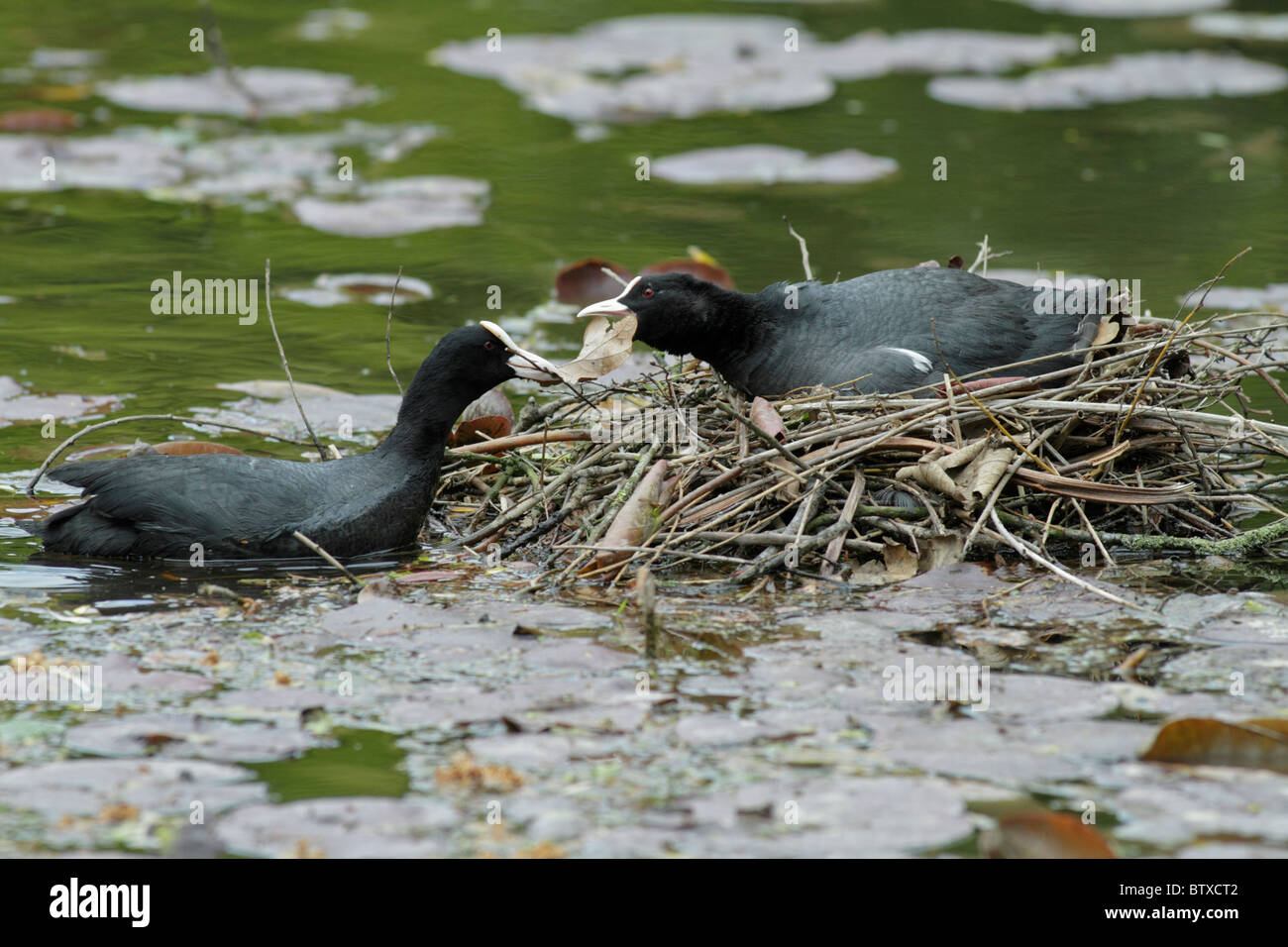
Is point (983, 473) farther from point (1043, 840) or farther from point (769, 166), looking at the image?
point (769, 166)

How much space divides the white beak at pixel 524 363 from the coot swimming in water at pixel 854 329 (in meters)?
0.27

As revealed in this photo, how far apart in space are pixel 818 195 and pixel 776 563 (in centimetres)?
645

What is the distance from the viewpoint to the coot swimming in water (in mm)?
6031

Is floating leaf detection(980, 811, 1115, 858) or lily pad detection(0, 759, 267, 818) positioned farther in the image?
lily pad detection(0, 759, 267, 818)

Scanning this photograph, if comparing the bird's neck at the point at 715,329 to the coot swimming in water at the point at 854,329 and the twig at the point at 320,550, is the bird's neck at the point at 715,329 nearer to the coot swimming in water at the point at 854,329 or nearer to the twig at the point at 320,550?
the coot swimming in water at the point at 854,329

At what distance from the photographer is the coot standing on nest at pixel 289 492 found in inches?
233

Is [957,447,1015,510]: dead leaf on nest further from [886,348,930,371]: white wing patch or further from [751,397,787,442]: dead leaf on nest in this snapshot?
[751,397,787,442]: dead leaf on nest

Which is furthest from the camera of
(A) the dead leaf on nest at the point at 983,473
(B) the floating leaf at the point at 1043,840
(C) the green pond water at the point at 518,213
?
(C) the green pond water at the point at 518,213

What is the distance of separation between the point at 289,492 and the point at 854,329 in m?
2.28

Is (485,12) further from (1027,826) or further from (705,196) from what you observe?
(1027,826)

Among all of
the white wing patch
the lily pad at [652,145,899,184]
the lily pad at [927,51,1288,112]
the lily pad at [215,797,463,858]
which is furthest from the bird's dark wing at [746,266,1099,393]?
the lily pad at [927,51,1288,112]

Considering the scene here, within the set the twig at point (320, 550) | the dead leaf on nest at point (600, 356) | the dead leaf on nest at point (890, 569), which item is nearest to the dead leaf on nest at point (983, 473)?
the dead leaf on nest at point (890, 569)
